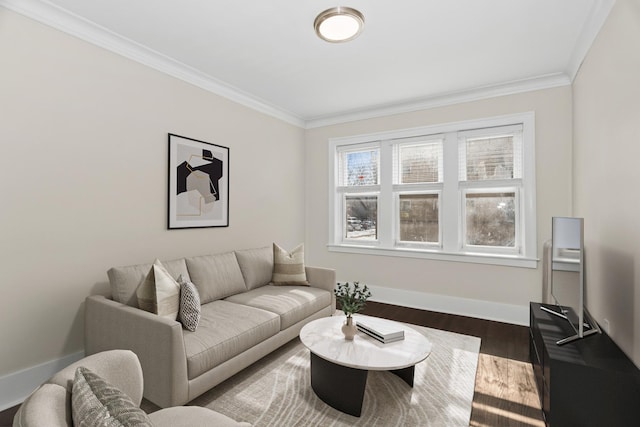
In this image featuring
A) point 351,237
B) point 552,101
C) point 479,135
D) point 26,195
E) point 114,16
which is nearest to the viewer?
point 26,195

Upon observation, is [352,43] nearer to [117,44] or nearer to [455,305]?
[117,44]

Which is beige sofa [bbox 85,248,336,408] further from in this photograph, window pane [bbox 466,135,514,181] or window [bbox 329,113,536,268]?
window pane [bbox 466,135,514,181]

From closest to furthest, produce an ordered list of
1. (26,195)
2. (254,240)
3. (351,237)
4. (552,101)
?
(26,195)
(552,101)
(254,240)
(351,237)

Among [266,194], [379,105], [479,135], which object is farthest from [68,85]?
[479,135]

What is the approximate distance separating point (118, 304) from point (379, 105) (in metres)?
3.72

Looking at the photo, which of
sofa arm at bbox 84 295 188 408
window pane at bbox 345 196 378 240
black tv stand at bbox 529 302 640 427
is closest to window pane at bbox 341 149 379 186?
→ window pane at bbox 345 196 378 240

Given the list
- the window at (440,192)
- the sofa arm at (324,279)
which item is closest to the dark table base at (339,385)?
the sofa arm at (324,279)

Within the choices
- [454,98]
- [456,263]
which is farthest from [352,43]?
[456,263]

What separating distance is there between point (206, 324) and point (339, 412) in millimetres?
1120

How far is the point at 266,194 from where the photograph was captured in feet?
14.2

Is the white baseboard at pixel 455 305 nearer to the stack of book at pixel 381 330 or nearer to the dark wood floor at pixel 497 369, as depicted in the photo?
the dark wood floor at pixel 497 369

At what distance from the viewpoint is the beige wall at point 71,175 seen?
7.05 feet

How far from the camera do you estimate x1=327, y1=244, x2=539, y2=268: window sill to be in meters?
3.61

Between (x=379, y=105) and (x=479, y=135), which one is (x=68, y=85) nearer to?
(x=379, y=105)
